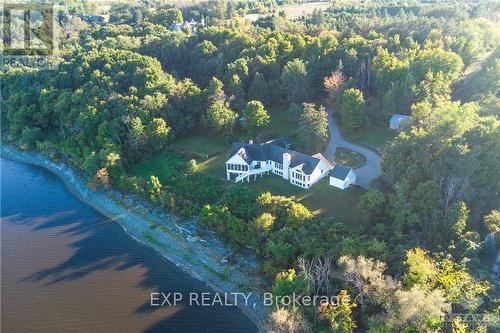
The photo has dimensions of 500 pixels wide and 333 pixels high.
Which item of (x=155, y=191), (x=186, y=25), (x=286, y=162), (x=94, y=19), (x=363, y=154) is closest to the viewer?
(x=286, y=162)

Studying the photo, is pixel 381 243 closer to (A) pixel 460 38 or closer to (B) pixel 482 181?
(B) pixel 482 181

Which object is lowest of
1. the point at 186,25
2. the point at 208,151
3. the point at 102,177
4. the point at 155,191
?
the point at 155,191

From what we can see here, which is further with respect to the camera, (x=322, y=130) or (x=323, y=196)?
(x=322, y=130)

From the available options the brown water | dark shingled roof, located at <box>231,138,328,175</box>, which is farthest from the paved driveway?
the brown water

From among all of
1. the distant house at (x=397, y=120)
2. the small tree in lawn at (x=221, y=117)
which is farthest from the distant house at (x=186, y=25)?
the distant house at (x=397, y=120)

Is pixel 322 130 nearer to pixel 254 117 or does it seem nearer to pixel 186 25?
pixel 254 117

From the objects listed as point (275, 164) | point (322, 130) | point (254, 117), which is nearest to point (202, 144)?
point (254, 117)

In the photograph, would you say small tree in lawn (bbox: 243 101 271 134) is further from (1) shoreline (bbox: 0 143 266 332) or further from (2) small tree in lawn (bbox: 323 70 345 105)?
(1) shoreline (bbox: 0 143 266 332)

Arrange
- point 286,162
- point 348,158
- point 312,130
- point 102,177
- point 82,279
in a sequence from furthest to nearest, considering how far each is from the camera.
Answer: point 102,177, point 348,158, point 312,130, point 286,162, point 82,279

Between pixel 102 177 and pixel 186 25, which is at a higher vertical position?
pixel 186 25
